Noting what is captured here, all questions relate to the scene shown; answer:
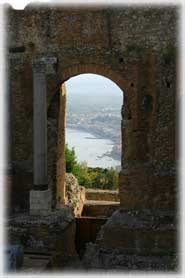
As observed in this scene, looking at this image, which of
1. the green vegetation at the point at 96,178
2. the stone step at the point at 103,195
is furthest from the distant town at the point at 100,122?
the stone step at the point at 103,195

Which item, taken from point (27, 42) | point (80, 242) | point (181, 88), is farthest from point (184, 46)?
point (80, 242)

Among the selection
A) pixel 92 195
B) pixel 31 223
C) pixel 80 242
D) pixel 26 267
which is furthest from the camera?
pixel 92 195

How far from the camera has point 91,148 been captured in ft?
152

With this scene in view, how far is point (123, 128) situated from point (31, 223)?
11.4 feet

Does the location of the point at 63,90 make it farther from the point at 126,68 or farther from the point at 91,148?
the point at 91,148

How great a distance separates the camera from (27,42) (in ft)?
49.4

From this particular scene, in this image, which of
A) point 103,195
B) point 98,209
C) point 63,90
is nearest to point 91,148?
point 103,195

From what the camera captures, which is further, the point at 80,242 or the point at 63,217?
the point at 80,242

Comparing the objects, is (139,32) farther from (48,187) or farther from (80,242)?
(80,242)

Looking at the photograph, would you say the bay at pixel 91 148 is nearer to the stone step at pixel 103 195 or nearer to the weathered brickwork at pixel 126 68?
the stone step at pixel 103 195

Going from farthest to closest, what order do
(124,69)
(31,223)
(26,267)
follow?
(124,69), (31,223), (26,267)

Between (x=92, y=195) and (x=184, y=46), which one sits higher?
(x=184, y=46)

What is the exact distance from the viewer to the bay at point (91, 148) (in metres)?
40.1

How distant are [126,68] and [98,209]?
623 centimetres
